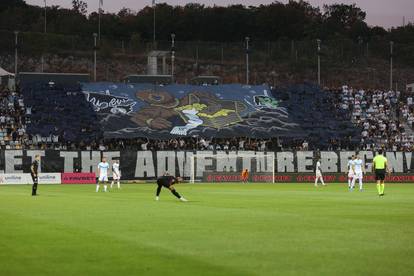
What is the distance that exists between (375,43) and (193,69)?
24.6m

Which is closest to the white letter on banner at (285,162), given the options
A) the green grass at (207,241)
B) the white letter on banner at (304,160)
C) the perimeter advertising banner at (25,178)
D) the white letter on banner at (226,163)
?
the white letter on banner at (304,160)

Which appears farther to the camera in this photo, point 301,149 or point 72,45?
point 72,45

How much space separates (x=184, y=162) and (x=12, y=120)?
58.9 ft

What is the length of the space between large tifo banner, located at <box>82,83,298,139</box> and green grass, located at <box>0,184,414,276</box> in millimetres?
55482

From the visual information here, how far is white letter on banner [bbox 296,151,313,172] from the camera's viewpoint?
8394cm

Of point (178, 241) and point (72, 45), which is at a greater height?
point (72, 45)

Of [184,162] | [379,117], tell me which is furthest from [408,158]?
[184,162]

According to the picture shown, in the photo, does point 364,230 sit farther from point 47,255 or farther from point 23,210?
point 23,210

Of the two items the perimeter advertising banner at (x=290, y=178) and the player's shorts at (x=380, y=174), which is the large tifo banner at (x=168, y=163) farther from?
the player's shorts at (x=380, y=174)

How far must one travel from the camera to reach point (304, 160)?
277 feet

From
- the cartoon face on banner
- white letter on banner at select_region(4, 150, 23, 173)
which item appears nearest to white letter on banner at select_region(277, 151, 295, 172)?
the cartoon face on banner

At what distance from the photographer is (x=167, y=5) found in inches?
6225

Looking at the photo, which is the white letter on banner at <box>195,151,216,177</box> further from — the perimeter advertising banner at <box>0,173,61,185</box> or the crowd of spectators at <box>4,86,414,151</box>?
the perimeter advertising banner at <box>0,173,61,185</box>

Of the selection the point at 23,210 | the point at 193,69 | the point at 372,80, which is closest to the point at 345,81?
the point at 372,80
